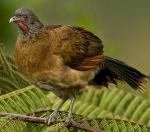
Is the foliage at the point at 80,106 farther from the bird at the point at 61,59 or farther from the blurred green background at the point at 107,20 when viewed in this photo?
the blurred green background at the point at 107,20

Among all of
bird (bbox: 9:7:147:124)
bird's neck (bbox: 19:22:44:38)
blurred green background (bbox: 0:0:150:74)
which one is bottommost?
blurred green background (bbox: 0:0:150:74)

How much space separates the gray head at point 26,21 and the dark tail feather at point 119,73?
62cm

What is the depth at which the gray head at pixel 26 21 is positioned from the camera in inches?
210

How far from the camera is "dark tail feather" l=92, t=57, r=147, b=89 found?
5633mm

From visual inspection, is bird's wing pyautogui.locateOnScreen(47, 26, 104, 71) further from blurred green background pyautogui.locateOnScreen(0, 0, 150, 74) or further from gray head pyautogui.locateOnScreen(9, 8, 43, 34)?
blurred green background pyautogui.locateOnScreen(0, 0, 150, 74)

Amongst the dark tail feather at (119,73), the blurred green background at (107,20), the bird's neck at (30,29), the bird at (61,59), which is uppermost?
the bird's neck at (30,29)

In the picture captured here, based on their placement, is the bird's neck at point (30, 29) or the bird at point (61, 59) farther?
the bird's neck at point (30, 29)

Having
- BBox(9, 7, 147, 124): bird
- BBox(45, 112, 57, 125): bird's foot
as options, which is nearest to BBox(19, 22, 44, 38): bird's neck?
BBox(9, 7, 147, 124): bird

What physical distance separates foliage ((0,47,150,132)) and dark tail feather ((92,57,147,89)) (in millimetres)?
146

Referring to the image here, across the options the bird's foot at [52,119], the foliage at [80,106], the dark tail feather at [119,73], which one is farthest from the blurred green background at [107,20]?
the bird's foot at [52,119]

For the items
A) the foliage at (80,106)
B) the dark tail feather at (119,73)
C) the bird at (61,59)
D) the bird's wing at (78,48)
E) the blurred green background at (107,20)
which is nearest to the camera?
the foliage at (80,106)

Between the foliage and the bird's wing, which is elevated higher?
the bird's wing

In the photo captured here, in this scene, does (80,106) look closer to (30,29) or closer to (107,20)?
(30,29)

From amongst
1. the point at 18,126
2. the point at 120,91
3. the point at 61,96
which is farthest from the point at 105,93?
the point at 18,126
